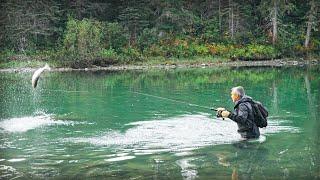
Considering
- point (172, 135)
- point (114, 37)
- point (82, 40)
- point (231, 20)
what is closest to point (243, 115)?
point (172, 135)

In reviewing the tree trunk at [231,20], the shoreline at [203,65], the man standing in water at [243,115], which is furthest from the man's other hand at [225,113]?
the tree trunk at [231,20]

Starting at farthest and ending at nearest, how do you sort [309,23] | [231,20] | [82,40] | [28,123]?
[231,20] → [309,23] → [82,40] → [28,123]

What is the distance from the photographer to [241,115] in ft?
41.5

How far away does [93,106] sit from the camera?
71.3 feet

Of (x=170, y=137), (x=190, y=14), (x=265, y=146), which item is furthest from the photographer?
(x=190, y=14)

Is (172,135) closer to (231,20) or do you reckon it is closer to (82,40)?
(82,40)

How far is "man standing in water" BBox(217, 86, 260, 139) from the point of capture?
12.7 m

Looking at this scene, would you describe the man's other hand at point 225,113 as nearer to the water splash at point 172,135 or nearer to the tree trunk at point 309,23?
the water splash at point 172,135

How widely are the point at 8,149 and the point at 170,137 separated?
13.0 ft

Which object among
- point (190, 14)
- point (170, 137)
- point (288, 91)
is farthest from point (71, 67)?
point (170, 137)

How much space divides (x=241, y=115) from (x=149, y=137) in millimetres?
2641

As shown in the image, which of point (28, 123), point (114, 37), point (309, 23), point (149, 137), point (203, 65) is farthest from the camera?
point (309, 23)

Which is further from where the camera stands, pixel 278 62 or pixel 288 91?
pixel 278 62

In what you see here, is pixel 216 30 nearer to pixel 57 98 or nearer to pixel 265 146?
pixel 57 98
